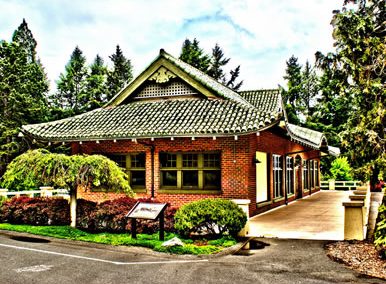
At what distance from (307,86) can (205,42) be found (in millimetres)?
16583

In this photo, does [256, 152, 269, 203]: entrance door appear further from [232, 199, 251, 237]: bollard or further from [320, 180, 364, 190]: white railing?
[320, 180, 364, 190]: white railing

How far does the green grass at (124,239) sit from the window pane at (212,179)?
4.36m

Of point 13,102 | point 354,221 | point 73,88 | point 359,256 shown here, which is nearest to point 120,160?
point 354,221

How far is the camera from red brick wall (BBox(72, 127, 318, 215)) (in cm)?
1494

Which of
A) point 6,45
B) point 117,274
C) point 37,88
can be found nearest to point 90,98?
point 37,88

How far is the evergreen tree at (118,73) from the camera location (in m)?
47.3

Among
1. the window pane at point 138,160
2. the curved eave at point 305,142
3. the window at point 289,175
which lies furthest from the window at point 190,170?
the window at point 289,175

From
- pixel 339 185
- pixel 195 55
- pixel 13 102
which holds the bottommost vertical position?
pixel 339 185

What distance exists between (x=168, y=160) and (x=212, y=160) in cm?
191

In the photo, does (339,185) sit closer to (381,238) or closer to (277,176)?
(277,176)

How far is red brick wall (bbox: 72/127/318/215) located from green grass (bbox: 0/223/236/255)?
369 centimetres

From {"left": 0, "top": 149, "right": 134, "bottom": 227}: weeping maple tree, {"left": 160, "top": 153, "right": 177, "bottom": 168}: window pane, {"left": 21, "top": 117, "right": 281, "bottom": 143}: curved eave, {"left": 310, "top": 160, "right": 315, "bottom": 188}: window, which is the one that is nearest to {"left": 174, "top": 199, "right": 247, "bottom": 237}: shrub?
{"left": 0, "top": 149, "right": 134, "bottom": 227}: weeping maple tree

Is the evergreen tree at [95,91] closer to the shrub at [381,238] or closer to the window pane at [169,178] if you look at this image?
the window pane at [169,178]

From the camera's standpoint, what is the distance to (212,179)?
15656mm
